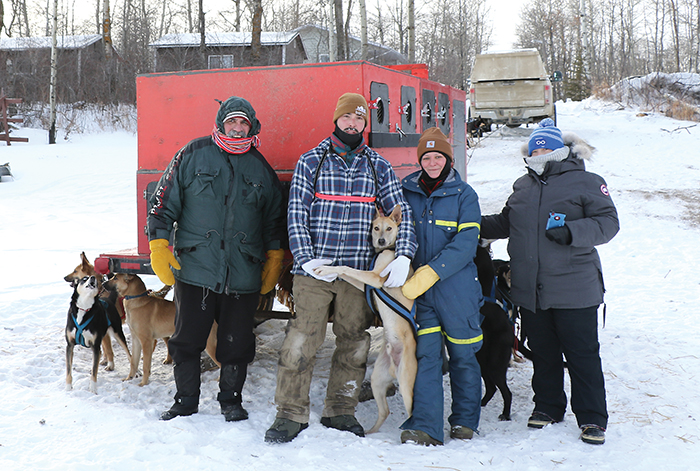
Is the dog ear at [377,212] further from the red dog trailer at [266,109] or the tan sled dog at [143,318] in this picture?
the tan sled dog at [143,318]

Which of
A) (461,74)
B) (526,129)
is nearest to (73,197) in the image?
(526,129)

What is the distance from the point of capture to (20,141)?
17562 millimetres

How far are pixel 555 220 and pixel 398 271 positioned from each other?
969mm

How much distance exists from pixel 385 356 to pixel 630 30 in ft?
156

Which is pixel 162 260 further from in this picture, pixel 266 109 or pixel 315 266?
pixel 266 109

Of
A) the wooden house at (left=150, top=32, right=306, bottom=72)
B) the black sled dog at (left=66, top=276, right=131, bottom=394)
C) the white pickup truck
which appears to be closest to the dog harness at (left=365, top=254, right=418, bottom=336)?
the black sled dog at (left=66, top=276, right=131, bottom=394)

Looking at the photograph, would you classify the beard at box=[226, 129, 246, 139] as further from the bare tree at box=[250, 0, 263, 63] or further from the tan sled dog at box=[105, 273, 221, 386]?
the bare tree at box=[250, 0, 263, 63]

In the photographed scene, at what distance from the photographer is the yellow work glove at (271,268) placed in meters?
3.73

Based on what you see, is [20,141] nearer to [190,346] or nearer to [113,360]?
[113,360]

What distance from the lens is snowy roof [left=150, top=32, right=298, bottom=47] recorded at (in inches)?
1034

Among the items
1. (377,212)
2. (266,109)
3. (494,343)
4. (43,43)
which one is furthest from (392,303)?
(43,43)

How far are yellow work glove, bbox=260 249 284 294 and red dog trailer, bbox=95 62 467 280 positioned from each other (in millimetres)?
824

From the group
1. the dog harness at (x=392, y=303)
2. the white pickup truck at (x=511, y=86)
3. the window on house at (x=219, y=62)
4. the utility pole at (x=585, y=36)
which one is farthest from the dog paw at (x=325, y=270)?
the utility pole at (x=585, y=36)

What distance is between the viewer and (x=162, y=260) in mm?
3490
